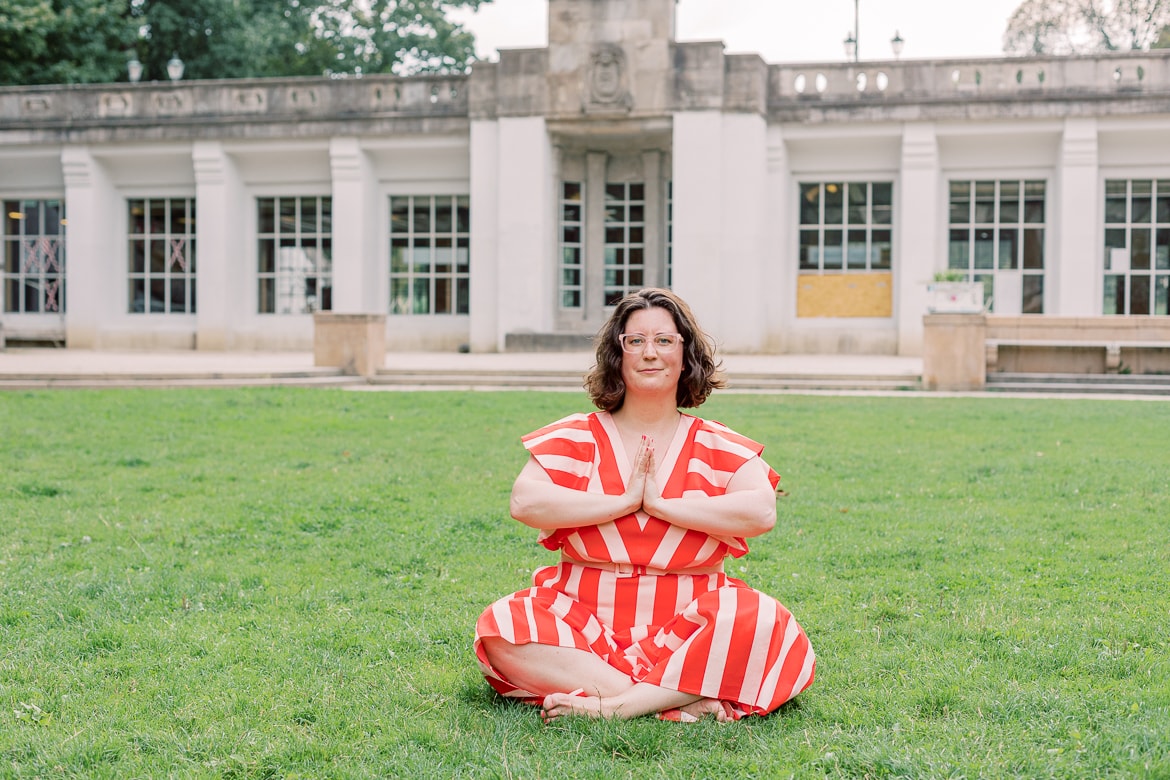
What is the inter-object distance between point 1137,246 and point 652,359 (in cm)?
2457

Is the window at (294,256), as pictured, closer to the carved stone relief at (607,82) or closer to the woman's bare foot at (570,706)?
the carved stone relief at (607,82)

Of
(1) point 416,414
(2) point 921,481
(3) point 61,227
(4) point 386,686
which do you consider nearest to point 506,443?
(1) point 416,414

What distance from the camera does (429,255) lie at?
28.5m

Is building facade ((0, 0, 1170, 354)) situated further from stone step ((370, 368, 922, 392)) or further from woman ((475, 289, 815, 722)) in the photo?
woman ((475, 289, 815, 722))

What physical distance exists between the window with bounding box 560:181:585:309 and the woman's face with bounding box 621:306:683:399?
76.4 ft

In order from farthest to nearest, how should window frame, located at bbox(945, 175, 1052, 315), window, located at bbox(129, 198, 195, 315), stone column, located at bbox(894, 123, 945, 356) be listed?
1. window, located at bbox(129, 198, 195, 315)
2. window frame, located at bbox(945, 175, 1052, 315)
3. stone column, located at bbox(894, 123, 945, 356)

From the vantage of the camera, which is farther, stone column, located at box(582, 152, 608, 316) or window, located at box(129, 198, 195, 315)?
window, located at box(129, 198, 195, 315)

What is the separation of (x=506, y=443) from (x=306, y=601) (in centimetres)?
557

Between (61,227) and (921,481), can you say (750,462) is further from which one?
(61,227)

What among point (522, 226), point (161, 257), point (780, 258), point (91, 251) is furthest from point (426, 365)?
point (91, 251)

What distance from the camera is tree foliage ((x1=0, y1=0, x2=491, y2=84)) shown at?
105ft

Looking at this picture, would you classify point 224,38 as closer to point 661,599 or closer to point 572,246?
point 572,246

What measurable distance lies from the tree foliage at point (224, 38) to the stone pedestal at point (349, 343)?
53.1 feet

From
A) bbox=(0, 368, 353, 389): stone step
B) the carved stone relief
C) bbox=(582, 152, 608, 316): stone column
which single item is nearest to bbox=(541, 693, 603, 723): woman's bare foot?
bbox=(0, 368, 353, 389): stone step
